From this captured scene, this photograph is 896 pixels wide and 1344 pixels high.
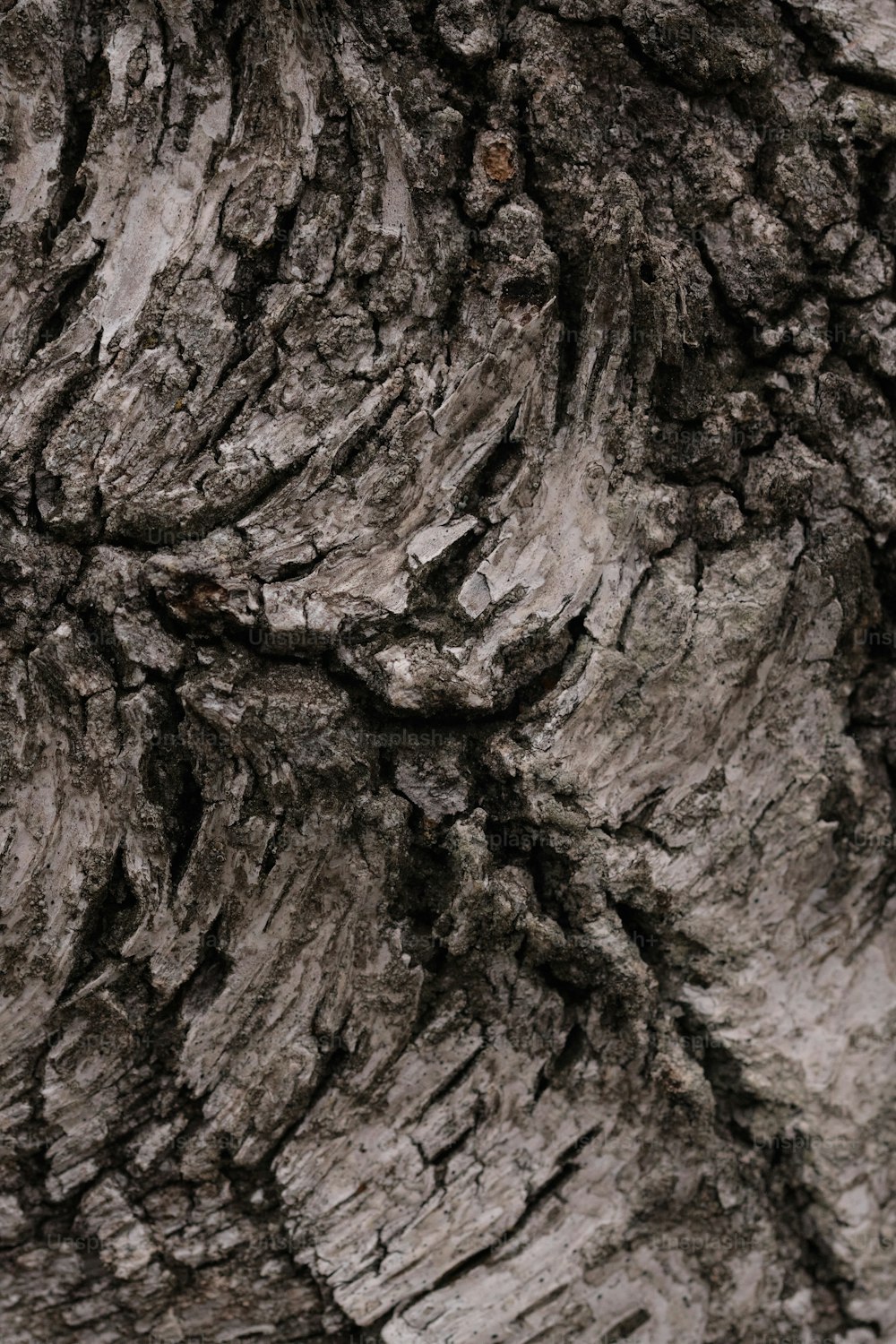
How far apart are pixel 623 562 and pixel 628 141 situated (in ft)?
3.56

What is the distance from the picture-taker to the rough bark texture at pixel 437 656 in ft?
8.08

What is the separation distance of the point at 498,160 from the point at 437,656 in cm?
124

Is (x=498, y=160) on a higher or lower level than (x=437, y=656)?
higher

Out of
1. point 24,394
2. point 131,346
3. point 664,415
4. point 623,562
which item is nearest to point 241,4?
point 131,346

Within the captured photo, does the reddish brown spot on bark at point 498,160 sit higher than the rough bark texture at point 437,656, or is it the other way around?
the reddish brown spot on bark at point 498,160

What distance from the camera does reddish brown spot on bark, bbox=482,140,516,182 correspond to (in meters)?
2.51

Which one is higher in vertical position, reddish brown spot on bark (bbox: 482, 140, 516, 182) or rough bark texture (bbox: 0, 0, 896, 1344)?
reddish brown spot on bark (bbox: 482, 140, 516, 182)

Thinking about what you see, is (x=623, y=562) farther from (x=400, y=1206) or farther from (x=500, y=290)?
(x=400, y=1206)

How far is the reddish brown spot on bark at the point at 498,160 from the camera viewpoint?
2508mm

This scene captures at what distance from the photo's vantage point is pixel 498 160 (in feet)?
8.24

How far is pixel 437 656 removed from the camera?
8.18 feet

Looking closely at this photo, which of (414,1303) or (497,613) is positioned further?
(414,1303)

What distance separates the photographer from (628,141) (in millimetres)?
2605

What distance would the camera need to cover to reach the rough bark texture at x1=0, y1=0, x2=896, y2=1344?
2.46 m
